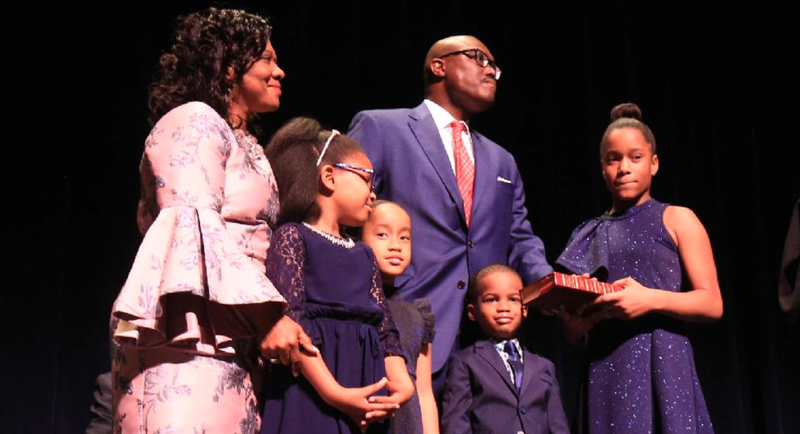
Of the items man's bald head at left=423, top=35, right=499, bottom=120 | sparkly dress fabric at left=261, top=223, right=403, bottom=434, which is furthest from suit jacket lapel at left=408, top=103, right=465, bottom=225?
sparkly dress fabric at left=261, top=223, right=403, bottom=434

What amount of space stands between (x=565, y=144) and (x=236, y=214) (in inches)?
138

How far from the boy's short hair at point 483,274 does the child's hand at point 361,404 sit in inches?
37.7

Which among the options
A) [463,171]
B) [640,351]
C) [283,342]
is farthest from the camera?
[463,171]

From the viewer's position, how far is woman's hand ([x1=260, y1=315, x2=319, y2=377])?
1.97 m

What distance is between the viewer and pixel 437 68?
352cm

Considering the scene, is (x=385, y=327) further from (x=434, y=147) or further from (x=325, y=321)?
(x=434, y=147)

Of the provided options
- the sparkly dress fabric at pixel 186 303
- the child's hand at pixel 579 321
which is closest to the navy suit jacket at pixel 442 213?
the child's hand at pixel 579 321

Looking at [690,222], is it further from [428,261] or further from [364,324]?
[364,324]

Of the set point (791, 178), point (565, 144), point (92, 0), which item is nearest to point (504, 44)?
point (565, 144)

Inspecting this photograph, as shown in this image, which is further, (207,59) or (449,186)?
(449,186)

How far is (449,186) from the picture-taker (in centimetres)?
317

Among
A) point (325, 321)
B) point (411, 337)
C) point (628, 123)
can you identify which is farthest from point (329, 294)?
point (628, 123)

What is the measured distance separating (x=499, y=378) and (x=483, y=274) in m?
0.34

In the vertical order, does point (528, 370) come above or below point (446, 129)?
below
